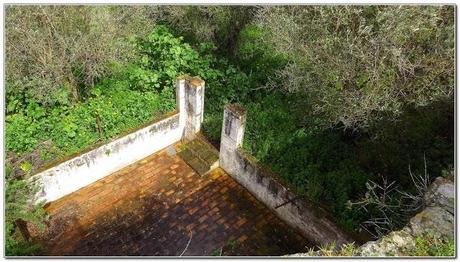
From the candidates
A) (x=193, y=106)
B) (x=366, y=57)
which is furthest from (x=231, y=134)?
(x=366, y=57)

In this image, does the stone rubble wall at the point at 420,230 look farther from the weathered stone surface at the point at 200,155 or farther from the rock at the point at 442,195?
the weathered stone surface at the point at 200,155

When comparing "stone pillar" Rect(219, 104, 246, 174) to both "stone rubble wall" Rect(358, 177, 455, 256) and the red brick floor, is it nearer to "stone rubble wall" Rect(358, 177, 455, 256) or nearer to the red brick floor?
the red brick floor

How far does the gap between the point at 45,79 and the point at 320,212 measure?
7.70 meters

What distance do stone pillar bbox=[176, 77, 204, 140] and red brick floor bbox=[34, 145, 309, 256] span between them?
4.35ft

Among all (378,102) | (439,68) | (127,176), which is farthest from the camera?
(127,176)

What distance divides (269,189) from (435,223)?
4.27 m

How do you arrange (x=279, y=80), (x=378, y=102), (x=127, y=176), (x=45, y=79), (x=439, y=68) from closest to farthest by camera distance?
(x=439, y=68) → (x=378, y=102) → (x=45, y=79) → (x=127, y=176) → (x=279, y=80)

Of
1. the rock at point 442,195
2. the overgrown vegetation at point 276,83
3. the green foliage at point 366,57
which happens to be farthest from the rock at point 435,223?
the green foliage at point 366,57

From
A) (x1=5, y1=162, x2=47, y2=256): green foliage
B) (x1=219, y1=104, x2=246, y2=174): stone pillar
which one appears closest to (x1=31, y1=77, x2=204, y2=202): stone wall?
(x1=5, y1=162, x2=47, y2=256): green foliage

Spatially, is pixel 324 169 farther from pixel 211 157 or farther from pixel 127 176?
pixel 127 176

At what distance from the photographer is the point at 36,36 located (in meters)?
9.70

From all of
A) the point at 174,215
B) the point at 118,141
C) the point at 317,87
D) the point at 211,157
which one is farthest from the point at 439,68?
the point at 118,141

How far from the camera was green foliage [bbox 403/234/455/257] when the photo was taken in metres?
6.09

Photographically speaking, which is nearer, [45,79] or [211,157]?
[45,79]
